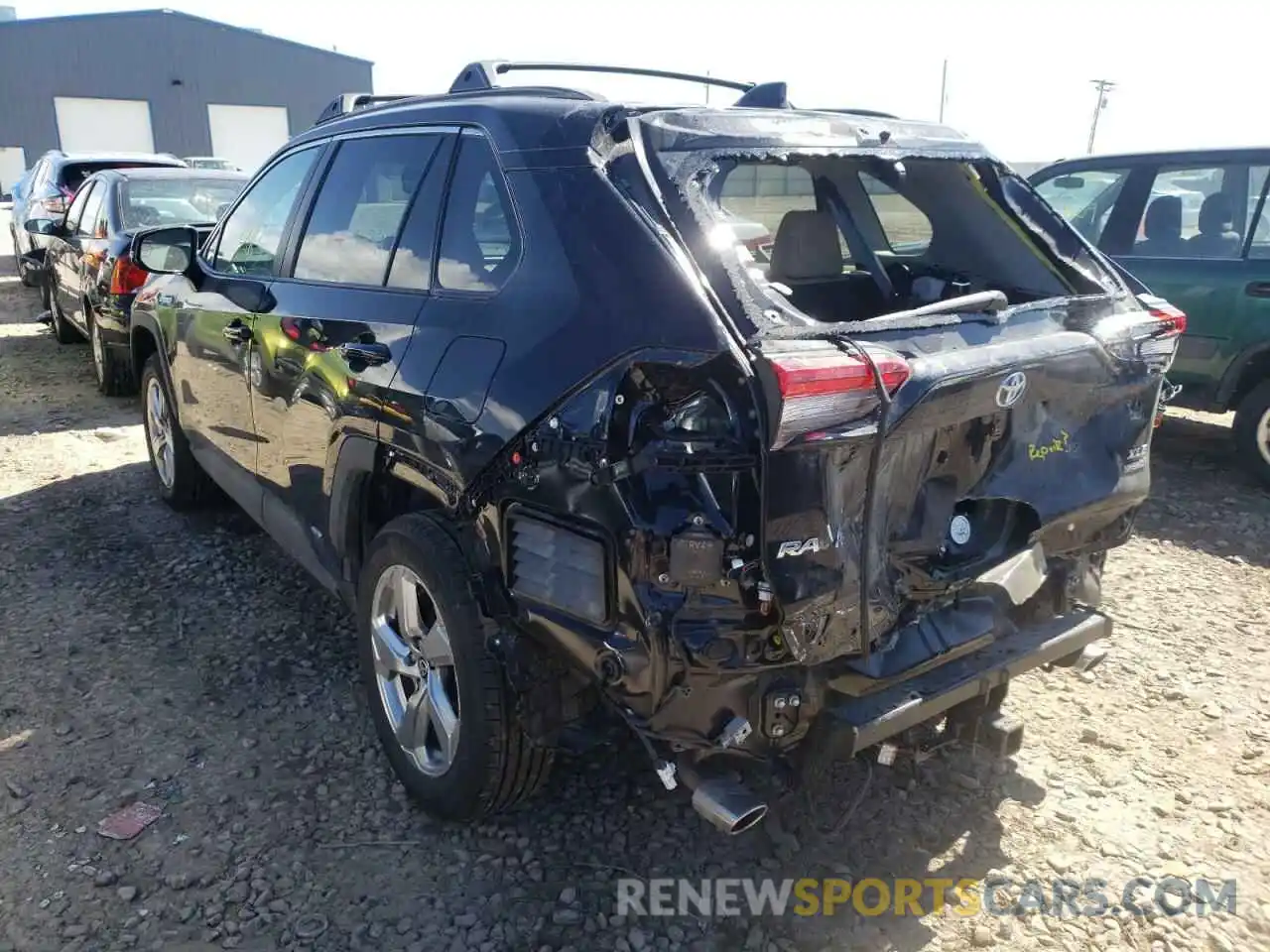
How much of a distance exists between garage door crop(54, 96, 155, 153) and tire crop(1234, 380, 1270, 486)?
40.6m

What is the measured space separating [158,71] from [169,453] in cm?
3985

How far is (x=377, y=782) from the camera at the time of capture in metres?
3.09

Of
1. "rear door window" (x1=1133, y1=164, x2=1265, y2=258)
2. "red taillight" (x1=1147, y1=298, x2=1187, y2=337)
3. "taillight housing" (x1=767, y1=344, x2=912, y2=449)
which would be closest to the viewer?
"taillight housing" (x1=767, y1=344, x2=912, y2=449)

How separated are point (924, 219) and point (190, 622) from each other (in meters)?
3.30

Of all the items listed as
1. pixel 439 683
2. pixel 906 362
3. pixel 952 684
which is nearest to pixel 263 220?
pixel 439 683

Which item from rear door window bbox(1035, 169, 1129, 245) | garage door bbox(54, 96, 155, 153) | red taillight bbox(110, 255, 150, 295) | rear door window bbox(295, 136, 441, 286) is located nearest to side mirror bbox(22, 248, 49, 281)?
red taillight bbox(110, 255, 150, 295)

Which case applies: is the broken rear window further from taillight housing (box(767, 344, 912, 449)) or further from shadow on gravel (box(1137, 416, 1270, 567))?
shadow on gravel (box(1137, 416, 1270, 567))

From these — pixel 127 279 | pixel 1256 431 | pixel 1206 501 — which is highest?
pixel 127 279

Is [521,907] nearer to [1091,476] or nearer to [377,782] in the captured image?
[377,782]

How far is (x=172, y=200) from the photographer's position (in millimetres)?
8359

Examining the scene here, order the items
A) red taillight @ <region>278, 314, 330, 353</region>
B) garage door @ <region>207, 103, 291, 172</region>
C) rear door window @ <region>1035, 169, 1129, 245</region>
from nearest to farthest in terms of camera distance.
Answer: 1. red taillight @ <region>278, 314, 330, 353</region>
2. rear door window @ <region>1035, 169, 1129, 245</region>
3. garage door @ <region>207, 103, 291, 172</region>

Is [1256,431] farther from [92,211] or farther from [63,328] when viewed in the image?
[63,328]

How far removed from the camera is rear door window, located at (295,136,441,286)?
10.1 feet

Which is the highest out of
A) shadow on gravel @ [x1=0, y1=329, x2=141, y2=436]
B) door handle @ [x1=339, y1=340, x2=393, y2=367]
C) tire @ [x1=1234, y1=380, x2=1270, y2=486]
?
door handle @ [x1=339, y1=340, x2=393, y2=367]
